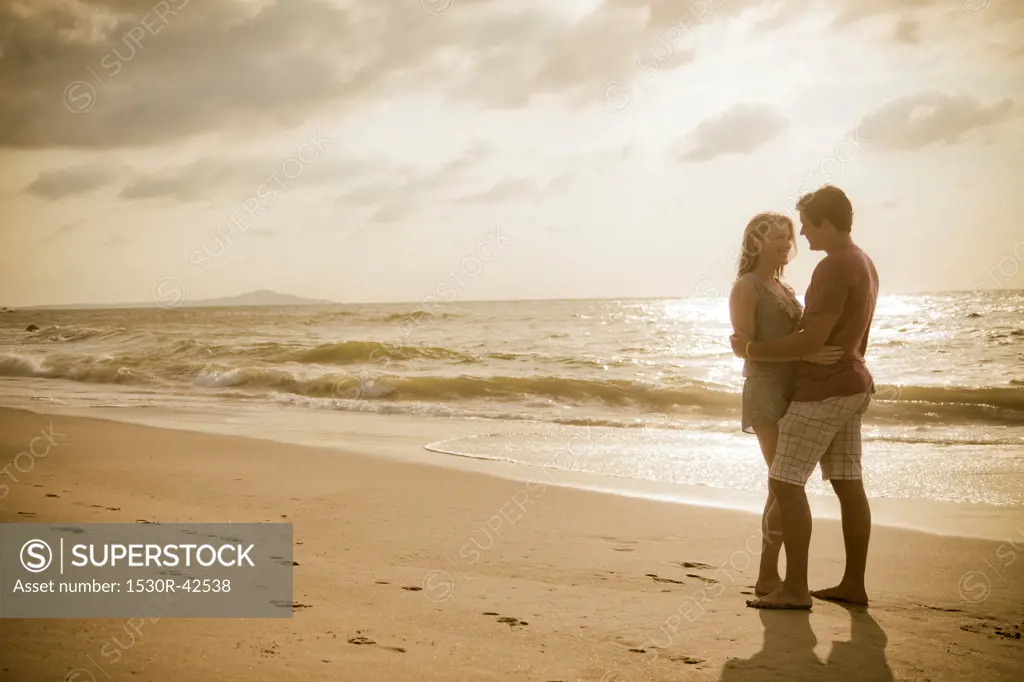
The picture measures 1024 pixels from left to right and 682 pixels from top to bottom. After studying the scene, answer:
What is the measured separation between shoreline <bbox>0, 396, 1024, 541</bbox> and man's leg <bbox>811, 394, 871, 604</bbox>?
180 centimetres

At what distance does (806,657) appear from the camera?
125 inches

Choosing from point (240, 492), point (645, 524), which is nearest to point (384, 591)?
point (645, 524)

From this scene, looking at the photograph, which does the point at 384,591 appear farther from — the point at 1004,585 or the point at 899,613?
the point at 1004,585

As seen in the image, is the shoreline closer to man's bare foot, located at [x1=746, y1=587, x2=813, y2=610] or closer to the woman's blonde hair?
man's bare foot, located at [x1=746, y1=587, x2=813, y2=610]

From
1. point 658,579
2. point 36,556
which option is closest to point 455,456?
point 658,579

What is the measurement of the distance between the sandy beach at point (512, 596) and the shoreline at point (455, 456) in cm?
37

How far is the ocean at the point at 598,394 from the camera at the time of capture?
317 inches

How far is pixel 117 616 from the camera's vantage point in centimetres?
315

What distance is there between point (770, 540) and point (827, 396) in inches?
34.3

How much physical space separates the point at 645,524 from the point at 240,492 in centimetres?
312

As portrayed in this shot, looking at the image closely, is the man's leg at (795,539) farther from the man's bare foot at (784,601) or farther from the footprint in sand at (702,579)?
→ the footprint in sand at (702,579)

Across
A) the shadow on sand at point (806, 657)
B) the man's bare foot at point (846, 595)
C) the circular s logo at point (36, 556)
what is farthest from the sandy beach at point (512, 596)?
the circular s logo at point (36, 556)

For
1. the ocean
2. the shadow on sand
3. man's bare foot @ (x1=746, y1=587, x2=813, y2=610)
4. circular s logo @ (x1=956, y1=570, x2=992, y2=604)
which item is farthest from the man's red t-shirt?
the ocean

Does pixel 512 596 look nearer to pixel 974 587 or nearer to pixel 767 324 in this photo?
pixel 767 324
